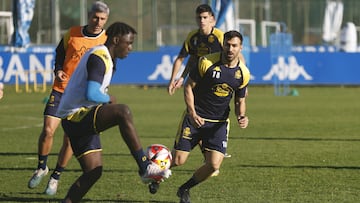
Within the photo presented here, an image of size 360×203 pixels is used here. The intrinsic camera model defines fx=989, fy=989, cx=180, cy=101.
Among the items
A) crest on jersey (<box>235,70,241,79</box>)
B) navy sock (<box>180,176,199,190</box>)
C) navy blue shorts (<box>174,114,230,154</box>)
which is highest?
crest on jersey (<box>235,70,241,79</box>)

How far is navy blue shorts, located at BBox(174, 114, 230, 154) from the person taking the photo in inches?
437

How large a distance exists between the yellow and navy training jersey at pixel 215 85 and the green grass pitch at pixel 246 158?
1.02m

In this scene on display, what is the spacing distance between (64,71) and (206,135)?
2110 mm

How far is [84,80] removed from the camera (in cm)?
890

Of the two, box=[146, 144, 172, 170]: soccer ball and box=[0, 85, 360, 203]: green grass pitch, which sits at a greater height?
box=[146, 144, 172, 170]: soccer ball

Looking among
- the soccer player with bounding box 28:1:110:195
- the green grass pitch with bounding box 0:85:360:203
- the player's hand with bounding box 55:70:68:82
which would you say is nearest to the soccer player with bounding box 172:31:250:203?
the green grass pitch with bounding box 0:85:360:203

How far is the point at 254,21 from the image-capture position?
51.7 m

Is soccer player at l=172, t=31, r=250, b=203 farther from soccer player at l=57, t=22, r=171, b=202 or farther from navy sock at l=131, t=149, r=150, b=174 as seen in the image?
navy sock at l=131, t=149, r=150, b=174

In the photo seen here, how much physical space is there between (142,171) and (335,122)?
14647 millimetres

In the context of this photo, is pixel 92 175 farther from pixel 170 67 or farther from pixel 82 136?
pixel 170 67

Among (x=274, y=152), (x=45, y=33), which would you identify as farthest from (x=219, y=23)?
(x=45, y=33)

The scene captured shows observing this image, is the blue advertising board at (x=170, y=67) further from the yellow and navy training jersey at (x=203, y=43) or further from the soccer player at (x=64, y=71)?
the soccer player at (x=64, y=71)

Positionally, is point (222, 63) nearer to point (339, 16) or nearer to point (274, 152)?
point (274, 152)

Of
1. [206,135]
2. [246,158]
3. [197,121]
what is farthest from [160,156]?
[246,158]
